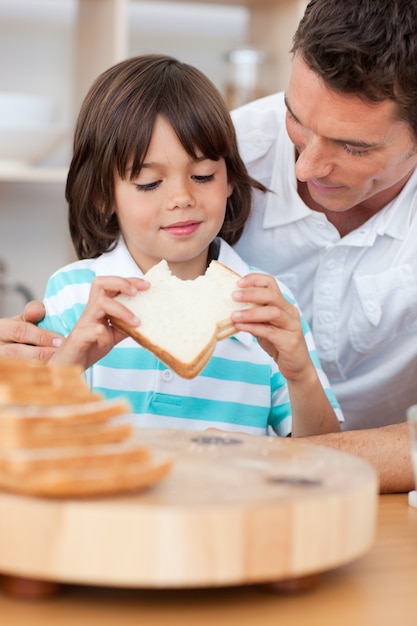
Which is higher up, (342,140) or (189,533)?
(342,140)

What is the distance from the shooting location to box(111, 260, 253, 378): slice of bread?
1.34m

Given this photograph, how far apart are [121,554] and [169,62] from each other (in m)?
1.16

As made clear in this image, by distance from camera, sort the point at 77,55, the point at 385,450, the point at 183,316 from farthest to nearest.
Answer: the point at 77,55, the point at 183,316, the point at 385,450

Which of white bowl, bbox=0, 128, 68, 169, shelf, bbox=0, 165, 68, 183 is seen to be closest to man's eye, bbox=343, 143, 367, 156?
white bowl, bbox=0, 128, 68, 169

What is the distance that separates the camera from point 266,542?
2.60 ft

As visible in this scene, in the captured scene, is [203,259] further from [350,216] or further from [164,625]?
[164,625]

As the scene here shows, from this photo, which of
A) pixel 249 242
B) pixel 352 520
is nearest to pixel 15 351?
pixel 249 242

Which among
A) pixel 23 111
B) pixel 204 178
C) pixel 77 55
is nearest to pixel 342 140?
pixel 204 178

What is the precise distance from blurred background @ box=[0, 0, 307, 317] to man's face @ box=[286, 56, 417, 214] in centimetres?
133

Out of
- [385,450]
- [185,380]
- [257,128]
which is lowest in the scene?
[185,380]

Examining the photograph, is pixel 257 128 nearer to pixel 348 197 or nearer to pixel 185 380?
pixel 348 197

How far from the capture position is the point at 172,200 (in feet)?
5.16

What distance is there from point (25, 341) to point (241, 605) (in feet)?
2.75

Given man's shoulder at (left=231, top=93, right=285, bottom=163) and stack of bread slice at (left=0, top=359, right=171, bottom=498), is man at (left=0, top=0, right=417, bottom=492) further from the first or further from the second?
stack of bread slice at (left=0, top=359, right=171, bottom=498)
